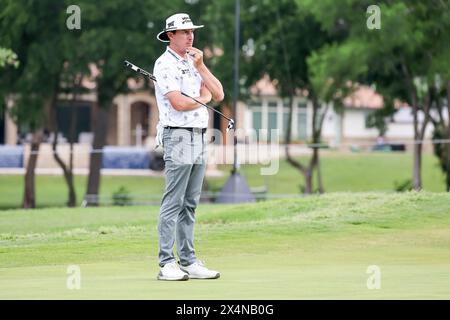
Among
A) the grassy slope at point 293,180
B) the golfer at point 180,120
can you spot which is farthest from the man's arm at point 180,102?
the grassy slope at point 293,180

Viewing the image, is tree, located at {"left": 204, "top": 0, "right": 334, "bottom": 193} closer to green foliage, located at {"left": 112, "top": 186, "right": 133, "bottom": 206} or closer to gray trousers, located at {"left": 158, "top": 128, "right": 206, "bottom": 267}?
green foliage, located at {"left": 112, "top": 186, "right": 133, "bottom": 206}

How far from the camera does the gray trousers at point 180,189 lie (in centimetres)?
1170

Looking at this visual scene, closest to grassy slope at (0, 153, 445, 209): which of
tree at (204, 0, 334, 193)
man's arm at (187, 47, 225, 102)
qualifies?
tree at (204, 0, 334, 193)

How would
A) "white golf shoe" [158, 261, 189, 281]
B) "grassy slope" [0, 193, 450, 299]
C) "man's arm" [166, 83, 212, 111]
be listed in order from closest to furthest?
1. "grassy slope" [0, 193, 450, 299]
2. "white golf shoe" [158, 261, 189, 281]
3. "man's arm" [166, 83, 212, 111]

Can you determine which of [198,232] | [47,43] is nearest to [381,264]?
[198,232]

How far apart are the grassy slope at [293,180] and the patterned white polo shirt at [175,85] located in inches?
1441

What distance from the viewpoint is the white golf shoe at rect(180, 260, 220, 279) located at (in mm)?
11586

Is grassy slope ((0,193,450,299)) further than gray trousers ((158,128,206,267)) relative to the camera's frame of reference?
No

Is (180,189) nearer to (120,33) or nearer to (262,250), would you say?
(262,250)

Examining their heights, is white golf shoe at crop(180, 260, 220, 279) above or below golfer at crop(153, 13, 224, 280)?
below

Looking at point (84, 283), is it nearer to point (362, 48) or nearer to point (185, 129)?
point (185, 129)

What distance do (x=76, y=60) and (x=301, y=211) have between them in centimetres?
2328

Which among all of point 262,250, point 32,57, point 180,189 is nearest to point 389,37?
point 32,57
